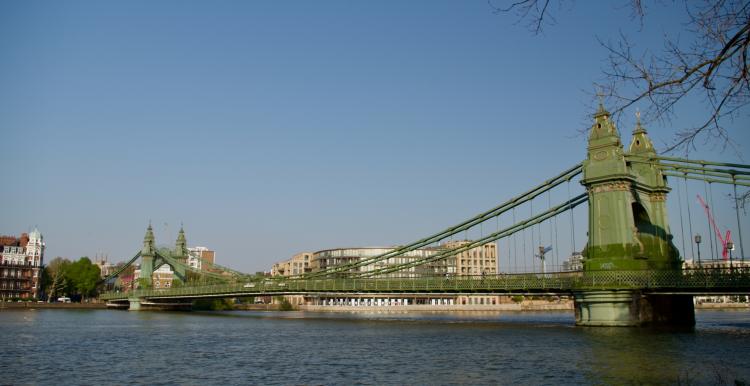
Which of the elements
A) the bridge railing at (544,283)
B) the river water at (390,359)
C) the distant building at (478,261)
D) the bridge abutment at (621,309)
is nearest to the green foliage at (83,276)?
the bridge railing at (544,283)

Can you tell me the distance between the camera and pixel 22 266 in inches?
5197

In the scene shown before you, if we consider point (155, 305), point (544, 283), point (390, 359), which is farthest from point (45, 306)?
point (390, 359)

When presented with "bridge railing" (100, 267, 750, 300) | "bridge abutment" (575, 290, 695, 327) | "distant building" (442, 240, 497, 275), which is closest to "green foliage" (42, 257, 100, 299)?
"bridge railing" (100, 267, 750, 300)

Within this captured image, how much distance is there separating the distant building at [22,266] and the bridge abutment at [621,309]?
121 meters

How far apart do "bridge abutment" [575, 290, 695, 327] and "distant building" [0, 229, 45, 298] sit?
121 m

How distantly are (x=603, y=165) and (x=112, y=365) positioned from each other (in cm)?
3468

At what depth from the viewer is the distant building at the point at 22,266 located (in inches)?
5118

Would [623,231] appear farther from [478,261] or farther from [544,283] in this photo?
[478,261]

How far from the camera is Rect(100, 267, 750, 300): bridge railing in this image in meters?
41.3

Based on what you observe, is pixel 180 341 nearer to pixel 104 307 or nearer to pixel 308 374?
pixel 308 374

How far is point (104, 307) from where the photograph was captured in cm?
11569

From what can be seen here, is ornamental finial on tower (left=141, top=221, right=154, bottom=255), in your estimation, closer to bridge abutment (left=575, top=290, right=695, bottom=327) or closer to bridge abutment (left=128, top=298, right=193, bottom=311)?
bridge abutment (left=128, top=298, right=193, bottom=311)

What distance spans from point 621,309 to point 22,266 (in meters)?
127

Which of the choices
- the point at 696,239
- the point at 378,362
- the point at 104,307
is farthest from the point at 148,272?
the point at 378,362
